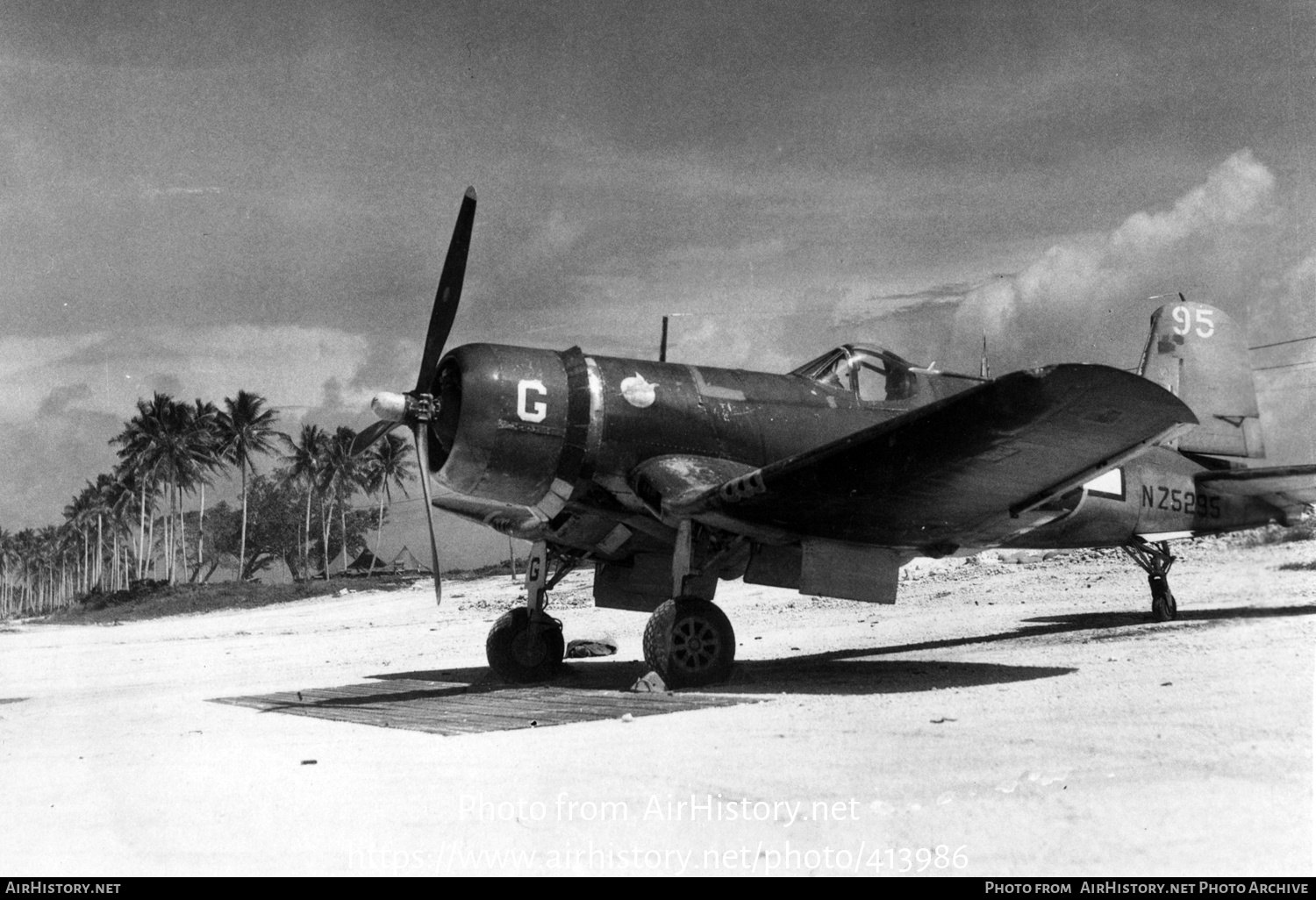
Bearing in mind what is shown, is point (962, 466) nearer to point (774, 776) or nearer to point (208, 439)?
point (774, 776)

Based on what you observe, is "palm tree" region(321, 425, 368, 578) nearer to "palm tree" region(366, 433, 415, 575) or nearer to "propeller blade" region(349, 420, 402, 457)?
"palm tree" region(366, 433, 415, 575)

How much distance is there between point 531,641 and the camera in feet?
32.2

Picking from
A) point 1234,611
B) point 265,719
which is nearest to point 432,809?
point 265,719

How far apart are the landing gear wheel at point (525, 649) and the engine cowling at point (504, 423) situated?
1868 mm

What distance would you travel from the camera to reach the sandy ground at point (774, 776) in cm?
331

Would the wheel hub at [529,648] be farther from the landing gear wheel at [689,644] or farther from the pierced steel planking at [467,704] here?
the landing gear wheel at [689,644]

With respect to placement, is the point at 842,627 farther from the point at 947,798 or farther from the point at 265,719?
the point at 947,798

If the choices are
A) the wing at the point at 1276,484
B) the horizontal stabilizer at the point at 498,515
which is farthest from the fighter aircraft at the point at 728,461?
the wing at the point at 1276,484

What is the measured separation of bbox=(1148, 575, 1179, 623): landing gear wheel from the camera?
36.7 ft

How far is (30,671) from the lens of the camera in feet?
48.9

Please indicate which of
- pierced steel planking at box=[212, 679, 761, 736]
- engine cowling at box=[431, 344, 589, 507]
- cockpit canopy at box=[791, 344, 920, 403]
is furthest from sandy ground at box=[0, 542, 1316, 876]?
cockpit canopy at box=[791, 344, 920, 403]

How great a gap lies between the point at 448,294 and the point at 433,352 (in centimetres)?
49

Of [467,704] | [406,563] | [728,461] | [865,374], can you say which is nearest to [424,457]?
[467,704]

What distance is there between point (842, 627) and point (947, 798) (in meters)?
10.6
